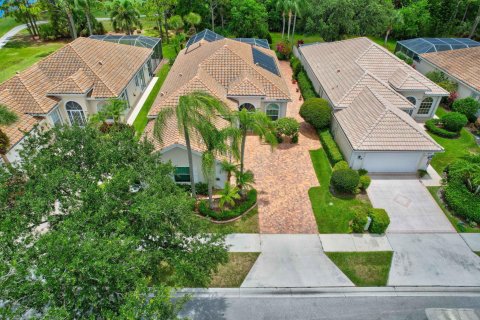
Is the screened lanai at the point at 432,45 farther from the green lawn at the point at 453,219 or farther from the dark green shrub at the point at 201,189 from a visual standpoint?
the dark green shrub at the point at 201,189

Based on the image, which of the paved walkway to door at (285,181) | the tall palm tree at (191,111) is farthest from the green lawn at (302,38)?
the tall palm tree at (191,111)

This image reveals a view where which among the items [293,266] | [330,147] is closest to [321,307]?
[293,266]

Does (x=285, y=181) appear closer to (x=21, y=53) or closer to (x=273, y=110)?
(x=273, y=110)

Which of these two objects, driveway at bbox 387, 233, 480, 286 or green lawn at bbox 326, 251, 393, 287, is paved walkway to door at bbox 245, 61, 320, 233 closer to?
green lawn at bbox 326, 251, 393, 287

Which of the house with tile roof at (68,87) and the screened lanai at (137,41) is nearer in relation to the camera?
the house with tile roof at (68,87)

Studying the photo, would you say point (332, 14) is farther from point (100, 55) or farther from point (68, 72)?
point (68, 72)

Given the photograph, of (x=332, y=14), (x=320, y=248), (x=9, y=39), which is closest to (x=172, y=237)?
(x=320, y=248)

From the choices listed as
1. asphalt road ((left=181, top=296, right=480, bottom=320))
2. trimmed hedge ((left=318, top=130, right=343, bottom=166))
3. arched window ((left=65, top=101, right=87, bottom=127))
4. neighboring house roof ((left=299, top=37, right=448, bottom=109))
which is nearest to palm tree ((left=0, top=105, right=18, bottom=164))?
arched window ((left=65, top=101, right=87, bottom=127))
